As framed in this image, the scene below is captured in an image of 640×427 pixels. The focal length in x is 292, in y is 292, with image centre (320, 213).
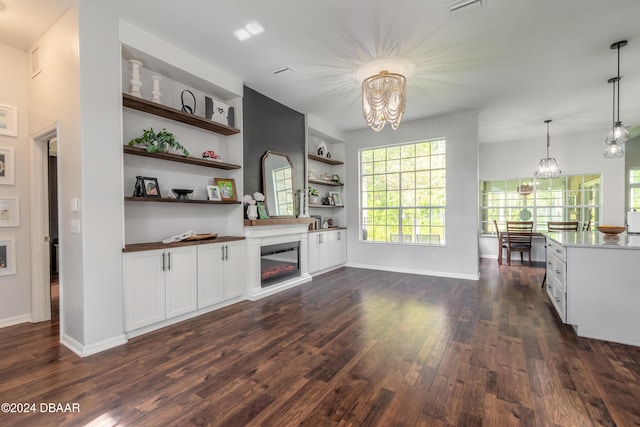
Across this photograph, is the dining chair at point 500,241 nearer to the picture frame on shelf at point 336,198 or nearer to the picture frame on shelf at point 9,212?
the picture frame on shelf at point 336,198

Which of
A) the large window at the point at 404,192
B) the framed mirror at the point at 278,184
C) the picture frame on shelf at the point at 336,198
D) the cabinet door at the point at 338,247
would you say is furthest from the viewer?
the picture frame on shelf at the point at 336,198

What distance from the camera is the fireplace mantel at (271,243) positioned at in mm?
3973

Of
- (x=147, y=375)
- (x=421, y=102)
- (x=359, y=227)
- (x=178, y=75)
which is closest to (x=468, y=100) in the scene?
(x=421, y=102)

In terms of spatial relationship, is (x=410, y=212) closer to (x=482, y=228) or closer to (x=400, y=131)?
(x=400, y=131)

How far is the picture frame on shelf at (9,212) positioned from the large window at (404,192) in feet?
17.0

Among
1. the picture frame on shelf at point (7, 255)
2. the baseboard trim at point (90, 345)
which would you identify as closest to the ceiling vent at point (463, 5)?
the baseboard trim at point (90, 345)

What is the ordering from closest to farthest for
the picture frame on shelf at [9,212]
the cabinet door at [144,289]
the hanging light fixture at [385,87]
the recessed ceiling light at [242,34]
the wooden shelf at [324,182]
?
1. the cabinet door at [144,289]
2. the recessed ceiling light at [242,34]
3. the picture frame on shelf at [9,212]
4. the hanging light fixture at [385,87]
5. the wooden shelf at [324,182]

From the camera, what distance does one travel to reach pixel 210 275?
3.46 meters

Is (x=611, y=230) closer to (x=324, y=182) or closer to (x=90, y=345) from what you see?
(x=324, y=182)

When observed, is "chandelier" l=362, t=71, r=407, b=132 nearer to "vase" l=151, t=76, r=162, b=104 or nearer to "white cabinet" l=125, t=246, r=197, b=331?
"vase" l=151, t=76, r=162, b=104

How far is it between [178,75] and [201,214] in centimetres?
168

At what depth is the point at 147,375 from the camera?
6.99ft

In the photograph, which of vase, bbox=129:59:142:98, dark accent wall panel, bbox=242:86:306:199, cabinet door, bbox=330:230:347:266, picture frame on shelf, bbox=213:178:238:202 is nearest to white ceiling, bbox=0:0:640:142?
dark accent wall panel, bbox=242:86:306:199

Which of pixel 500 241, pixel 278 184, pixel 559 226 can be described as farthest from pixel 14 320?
pixel 559 226
